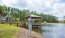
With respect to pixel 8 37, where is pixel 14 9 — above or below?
above

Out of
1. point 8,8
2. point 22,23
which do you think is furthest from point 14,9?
point 22,23

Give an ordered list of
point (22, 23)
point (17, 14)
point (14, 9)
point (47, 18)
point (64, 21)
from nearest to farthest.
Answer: point (22, 23) → point (17, 14) → point (14, 9) → point (47, 18) → point (64, 21)

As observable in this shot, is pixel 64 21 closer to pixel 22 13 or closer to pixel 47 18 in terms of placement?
pixel 47 18

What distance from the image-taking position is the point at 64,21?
535ft

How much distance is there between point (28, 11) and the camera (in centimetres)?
10481

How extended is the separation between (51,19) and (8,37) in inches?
4533

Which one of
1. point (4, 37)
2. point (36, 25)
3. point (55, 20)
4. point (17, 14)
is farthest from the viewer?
point (55, 20)

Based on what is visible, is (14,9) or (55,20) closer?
(14,9)

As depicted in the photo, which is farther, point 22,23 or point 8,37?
point 22,23

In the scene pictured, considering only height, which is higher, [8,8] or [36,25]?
[8,8]

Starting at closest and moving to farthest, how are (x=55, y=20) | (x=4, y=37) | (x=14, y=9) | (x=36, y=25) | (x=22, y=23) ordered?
(x=4, y=37), (x=36, y=25), (x=22, y=23), (x=14, y=9), (x=55, y=20)

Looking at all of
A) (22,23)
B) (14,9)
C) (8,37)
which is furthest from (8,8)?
(8,37)

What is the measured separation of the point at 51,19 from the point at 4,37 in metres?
115

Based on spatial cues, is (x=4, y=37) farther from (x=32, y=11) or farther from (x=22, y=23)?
(x=32, y=11)
